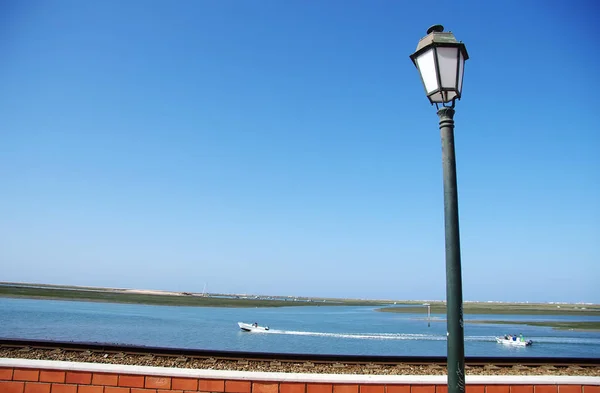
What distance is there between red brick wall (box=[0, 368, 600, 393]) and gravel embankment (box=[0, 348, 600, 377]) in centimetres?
859

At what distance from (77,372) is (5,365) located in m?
0.72

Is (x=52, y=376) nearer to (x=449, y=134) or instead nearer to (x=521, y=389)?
(x=449, y=134)

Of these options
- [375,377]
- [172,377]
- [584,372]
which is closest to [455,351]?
[375,377]

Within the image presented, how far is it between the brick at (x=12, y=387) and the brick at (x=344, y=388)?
9.94 feet

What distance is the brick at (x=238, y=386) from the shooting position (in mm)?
4094

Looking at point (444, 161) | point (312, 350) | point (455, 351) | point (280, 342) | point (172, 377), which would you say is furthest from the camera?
point (280, 342)

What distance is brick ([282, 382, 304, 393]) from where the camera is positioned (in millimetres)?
4047

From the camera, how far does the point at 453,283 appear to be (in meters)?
2.84

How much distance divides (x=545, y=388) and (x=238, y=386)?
302 centimetres

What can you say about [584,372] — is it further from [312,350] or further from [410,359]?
[312,350]

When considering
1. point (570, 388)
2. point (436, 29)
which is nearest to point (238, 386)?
point (570, 388)

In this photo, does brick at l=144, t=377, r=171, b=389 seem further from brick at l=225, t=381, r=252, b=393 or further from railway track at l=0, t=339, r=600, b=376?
railway track at l=0, t=339, r=600, b=376

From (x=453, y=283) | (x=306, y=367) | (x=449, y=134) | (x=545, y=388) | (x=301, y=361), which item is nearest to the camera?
(x=453, y=283)

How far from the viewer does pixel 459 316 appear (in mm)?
2809
